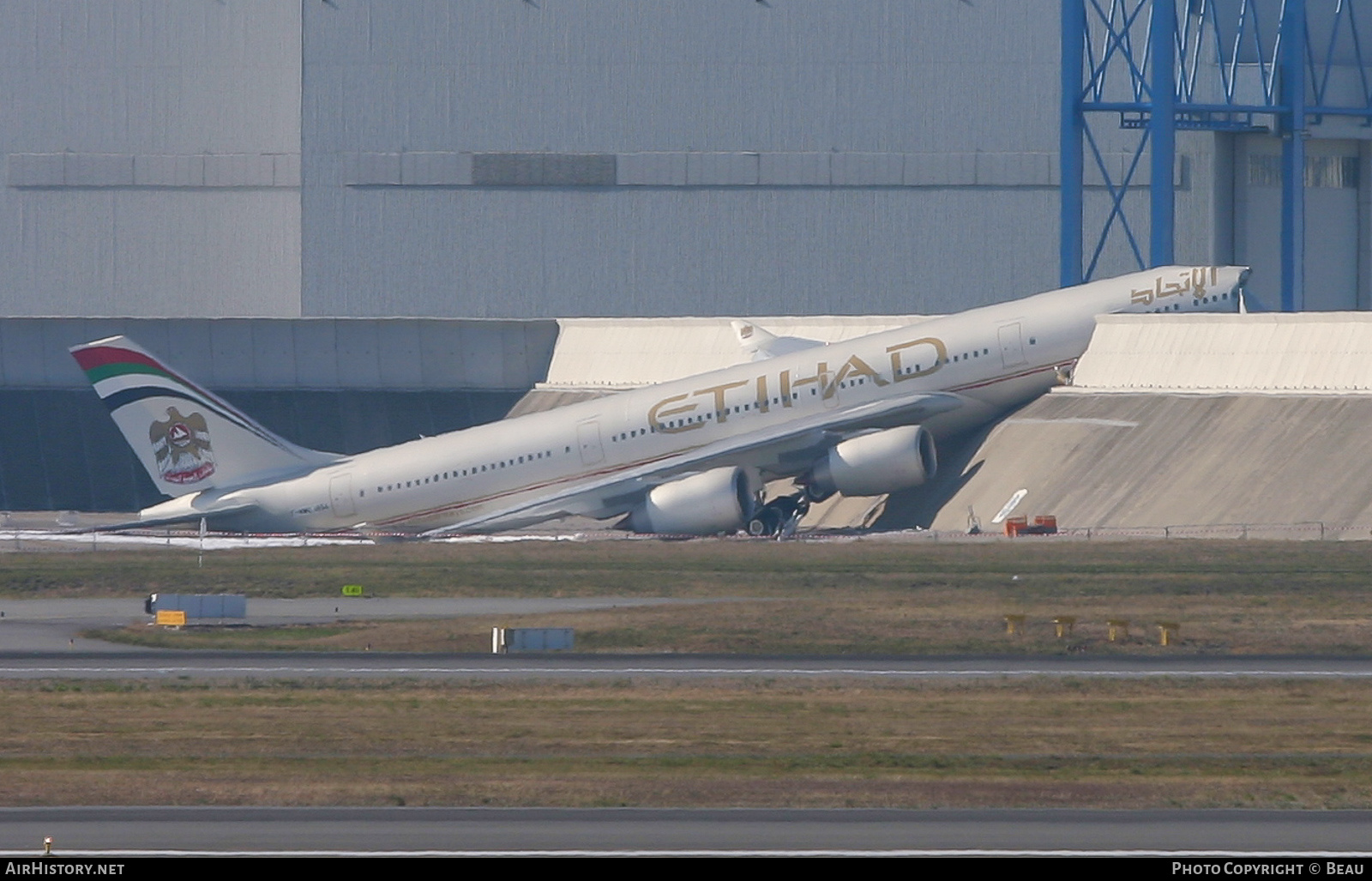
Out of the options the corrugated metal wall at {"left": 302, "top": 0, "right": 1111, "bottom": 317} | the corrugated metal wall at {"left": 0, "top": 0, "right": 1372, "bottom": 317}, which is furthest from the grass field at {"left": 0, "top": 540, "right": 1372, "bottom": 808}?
the corrugated metal wall at {"left": 0, "top": 0, "right": 1372, "bottom": 317}

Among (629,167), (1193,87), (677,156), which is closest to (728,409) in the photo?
(677,156)

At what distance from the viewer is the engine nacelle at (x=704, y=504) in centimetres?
5597

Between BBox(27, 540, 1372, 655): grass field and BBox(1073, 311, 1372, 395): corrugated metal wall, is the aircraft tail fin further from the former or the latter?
BBox(1073, 311, 1372, 395): corrugated metal wall

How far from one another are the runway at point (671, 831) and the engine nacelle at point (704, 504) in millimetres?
33406

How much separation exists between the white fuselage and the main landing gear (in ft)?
2.51

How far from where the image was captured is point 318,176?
268 feet

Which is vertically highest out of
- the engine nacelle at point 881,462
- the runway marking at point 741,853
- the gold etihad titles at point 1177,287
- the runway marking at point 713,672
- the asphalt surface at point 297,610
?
the gold etihad titles at point 1177,287

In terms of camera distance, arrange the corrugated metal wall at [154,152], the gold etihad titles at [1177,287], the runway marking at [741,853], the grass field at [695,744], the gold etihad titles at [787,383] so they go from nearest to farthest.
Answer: the runway marking at [741,853] → the grass field at [695,744] → the gold etihad titles at [787,383] → the gold etihad titles at [1177,287] → the corrugated metal wall at [154,152]

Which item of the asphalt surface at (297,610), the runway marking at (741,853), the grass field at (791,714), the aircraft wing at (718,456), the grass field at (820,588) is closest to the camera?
the runway marking at (741,853)

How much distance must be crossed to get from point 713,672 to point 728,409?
82.4ft

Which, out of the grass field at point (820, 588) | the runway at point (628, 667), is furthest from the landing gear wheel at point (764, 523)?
the runway at point (628, 667)

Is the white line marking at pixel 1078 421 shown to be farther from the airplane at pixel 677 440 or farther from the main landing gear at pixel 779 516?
the main landing gear at pixel 779 516

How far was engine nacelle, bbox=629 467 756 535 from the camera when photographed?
56.0 meters

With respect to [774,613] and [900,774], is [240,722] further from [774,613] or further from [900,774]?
[774,613]
